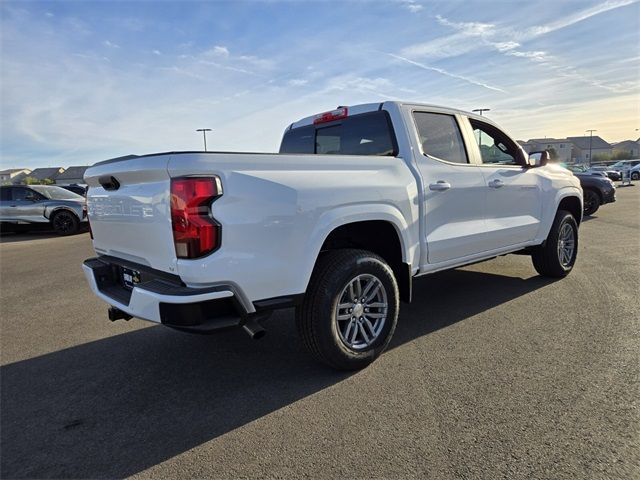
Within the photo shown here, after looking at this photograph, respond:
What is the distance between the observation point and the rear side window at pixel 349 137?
4.01 metres

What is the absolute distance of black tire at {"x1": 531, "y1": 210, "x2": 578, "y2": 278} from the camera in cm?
564

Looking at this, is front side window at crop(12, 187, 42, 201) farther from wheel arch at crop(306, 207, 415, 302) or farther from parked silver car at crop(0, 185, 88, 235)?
wheel arch at crop(306, 207, 415, 302)

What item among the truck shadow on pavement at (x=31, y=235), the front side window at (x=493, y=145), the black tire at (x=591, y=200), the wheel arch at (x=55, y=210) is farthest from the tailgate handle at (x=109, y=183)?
the black tire at (x=591, y=200)

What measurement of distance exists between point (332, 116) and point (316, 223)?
1.86 metres

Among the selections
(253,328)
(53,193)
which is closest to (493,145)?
(253,328)

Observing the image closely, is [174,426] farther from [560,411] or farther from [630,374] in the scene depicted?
[630,374]

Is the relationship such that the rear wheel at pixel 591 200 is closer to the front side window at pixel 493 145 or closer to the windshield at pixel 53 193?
the front side window at pixel 493 145

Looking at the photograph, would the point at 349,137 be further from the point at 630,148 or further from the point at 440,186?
the point at 630,148

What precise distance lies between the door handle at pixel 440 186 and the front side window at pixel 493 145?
94cm

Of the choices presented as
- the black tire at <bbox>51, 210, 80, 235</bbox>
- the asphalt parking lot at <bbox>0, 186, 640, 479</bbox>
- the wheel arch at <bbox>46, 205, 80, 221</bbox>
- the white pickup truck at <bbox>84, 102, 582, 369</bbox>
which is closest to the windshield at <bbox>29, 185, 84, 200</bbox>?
the wheel arch at <bbox>46, 205, 80, 221</bbox>

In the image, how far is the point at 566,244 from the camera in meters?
5.95

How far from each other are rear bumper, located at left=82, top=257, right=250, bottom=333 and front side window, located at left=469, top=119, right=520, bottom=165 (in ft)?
10.6

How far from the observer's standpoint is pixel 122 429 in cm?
276

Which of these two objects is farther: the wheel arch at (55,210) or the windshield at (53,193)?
the windshield at (53,193)
